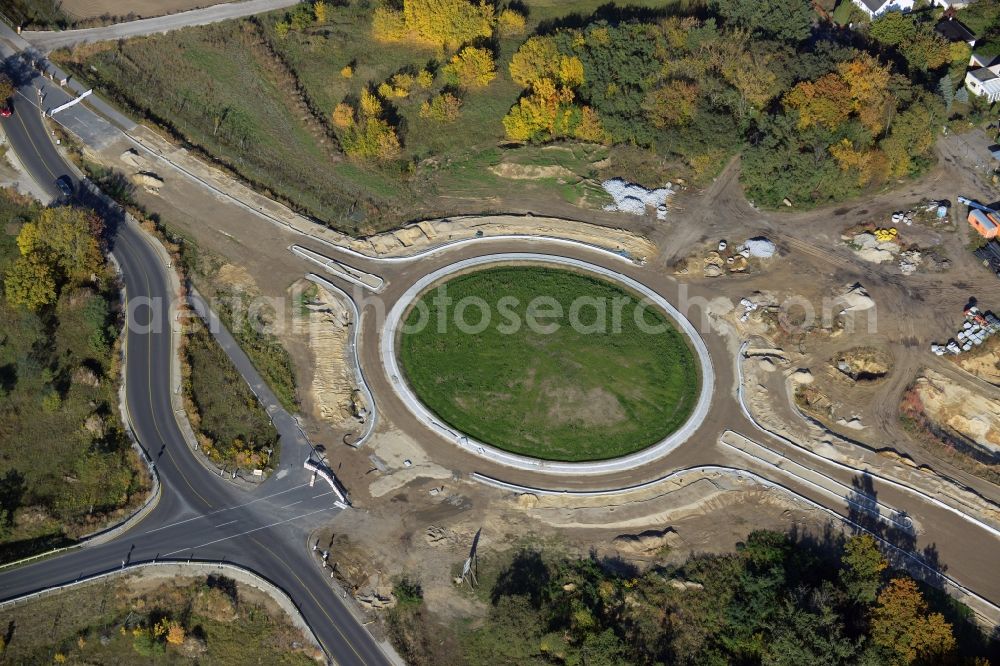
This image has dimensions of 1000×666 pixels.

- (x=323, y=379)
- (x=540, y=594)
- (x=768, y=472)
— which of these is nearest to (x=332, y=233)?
(x=323, y=379)

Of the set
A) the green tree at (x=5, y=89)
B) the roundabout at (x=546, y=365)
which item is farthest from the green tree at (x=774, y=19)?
the green tree at (x=5, y=89)

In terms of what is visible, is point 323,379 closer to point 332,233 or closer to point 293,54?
point 332,233

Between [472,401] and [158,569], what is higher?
[472,401]

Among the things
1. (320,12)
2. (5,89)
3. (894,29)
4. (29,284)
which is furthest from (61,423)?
(894,29)

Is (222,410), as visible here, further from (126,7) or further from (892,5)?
(892,5)

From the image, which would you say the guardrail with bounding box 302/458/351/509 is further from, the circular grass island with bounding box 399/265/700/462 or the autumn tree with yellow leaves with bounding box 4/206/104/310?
the autumn tree with yellow leaves with bounding box 4/206/104/310

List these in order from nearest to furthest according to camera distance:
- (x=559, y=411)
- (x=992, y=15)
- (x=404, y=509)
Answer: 1. (x=404, y=509)
2. (x=559, y=411)
3. (x=992, y=15)

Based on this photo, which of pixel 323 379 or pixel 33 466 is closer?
pixel 33 466
